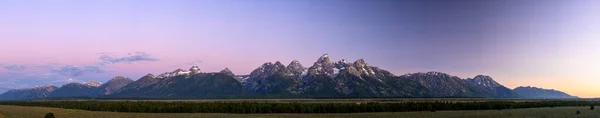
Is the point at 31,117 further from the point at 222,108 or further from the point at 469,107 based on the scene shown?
the point at 469,107

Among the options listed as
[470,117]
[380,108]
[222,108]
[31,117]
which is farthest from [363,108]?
[31,117]

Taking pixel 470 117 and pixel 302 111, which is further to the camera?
pixel 302 111

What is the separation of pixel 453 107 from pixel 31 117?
95414 millimetres

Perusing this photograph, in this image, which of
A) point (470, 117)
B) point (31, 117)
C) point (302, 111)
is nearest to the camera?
point (470, 117)

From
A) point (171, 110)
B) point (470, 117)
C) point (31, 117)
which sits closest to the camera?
point (470, 117)

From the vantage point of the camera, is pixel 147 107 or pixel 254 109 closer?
pixel 254 109

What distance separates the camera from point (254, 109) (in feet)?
391

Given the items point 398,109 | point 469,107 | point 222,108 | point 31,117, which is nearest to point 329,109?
point 398,109

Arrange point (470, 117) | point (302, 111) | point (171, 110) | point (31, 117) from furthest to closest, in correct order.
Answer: point (171, 110) → point (302, 111) → point (31, 117) → point (470, 117)

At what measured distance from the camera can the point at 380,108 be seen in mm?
119812

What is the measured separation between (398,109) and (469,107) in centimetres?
2226

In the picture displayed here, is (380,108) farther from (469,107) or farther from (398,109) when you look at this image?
(469,107)

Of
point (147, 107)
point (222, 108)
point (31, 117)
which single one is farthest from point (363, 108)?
point (31, 117)

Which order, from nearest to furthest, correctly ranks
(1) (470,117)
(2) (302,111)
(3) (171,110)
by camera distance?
(1) (470,117) < (2) (302,111) < (3) (171,110)
